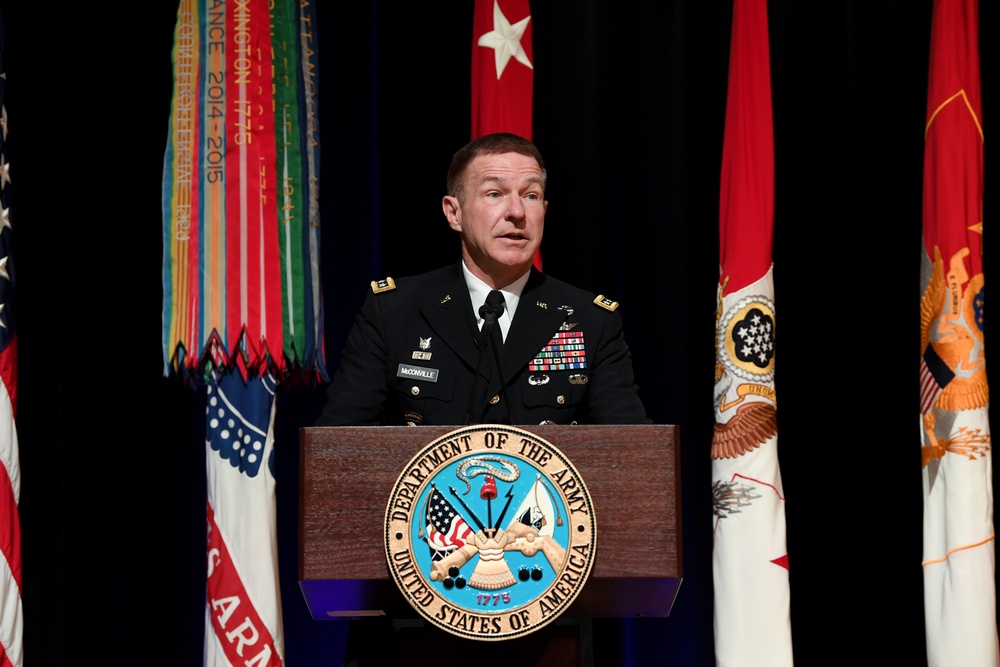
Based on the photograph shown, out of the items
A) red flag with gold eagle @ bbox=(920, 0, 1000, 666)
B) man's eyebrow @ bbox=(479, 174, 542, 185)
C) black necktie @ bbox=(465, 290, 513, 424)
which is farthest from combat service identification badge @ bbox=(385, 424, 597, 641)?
red flag with gold eagle @ bbox=(920, 0, 1000, 666)

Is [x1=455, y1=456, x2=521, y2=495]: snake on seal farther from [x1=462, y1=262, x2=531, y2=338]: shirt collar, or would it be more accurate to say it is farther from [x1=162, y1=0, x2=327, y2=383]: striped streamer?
[x1=162, y1=0, x2=327, y2=383]: striped streamer

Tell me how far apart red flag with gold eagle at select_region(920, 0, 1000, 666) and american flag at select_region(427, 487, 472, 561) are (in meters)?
2.03

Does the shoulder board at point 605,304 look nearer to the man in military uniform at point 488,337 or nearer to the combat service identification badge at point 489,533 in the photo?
the man in military uniform at point 488,337

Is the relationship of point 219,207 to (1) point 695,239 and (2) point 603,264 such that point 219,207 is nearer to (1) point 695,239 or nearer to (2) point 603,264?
(2) point 603,264

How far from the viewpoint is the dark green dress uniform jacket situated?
7.20 ft

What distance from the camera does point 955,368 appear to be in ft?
10.8

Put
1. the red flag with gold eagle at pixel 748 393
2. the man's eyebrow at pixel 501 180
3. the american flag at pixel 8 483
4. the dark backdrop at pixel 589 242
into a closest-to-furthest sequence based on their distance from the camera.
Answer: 1. the man's eyebrow at pixel 501 180
2. the american flag at pixel 8 483
3. the red flag with gold eagle at pixel 748 393
4. the dark backdrop at pixel 589 242

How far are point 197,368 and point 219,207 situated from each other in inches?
17.6

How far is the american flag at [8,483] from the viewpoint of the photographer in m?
2.97

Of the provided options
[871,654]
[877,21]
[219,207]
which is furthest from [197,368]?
[877,21]

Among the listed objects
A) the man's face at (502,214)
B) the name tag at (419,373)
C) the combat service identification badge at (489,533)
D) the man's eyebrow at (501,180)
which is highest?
the man's eyebrow at (501,180)

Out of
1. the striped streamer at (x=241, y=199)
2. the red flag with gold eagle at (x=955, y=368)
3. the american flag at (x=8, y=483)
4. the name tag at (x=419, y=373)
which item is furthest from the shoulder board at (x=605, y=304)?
the american flag at (x=8, y=483)

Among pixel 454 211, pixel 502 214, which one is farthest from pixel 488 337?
pixel 454 211

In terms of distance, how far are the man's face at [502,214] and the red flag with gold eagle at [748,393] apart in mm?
1223
